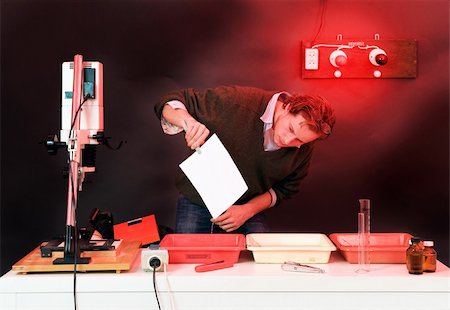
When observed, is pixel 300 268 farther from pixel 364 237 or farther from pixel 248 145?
pixel 248 145

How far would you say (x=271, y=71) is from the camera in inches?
142

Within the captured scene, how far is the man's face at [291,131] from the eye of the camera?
2.50m

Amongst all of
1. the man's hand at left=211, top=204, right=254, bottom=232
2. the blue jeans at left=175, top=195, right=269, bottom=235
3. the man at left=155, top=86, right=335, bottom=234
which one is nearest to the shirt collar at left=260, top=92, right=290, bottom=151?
the man at left=155, top=86, right=335, bottom=234

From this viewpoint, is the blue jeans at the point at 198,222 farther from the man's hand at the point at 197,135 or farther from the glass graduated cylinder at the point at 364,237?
the glass graduated cylinder at the point at 364,237

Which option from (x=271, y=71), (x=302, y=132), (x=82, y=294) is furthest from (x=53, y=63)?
(x=82, y=294)

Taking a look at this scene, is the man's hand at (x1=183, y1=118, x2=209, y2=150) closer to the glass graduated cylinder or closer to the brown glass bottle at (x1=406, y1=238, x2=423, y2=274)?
the glass graduated cylinder

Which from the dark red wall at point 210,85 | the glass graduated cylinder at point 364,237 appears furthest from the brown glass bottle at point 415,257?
the dark red wall at point 210,85

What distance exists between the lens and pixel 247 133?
282cm

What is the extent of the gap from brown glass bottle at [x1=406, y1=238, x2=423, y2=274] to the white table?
3 centimetres

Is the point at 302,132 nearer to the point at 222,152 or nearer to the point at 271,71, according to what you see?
the point at 222,152

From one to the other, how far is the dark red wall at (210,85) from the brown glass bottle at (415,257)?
1735 mm

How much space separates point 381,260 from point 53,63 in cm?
244

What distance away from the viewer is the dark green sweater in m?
2.81

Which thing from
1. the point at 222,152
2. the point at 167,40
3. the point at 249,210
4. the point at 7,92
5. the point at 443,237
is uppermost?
the point at 167,40
